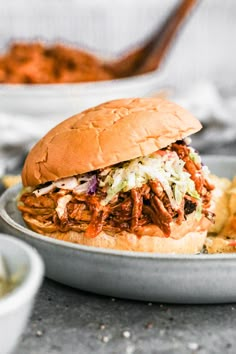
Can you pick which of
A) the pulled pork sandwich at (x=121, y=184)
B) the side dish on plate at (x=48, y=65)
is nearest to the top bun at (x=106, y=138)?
the pulled pork sandwich at (x=121, y=184)

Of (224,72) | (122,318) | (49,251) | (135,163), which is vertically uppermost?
(135,163)

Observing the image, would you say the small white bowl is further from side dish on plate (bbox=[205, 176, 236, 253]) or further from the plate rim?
side dish on plate (bbox=[205, 176, 236, 253])

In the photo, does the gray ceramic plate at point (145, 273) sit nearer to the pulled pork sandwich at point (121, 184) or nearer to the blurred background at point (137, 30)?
the pulled pork sandwich at point (121, 184)

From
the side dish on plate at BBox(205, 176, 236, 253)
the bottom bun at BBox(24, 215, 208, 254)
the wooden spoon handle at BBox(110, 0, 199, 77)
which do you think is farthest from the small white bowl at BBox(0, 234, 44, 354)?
the wooden spoon handle at BBox(110, 0, 199, 77)

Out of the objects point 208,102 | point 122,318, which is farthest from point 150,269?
point 208,102

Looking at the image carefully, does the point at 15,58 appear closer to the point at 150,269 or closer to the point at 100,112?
the point at 100,112

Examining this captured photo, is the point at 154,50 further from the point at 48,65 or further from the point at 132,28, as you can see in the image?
the point at 132,28

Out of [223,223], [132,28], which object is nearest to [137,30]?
[132,28]
